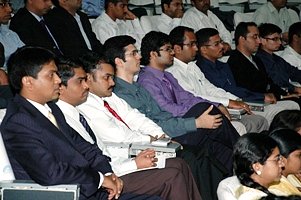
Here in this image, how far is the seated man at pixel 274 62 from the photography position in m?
5.66

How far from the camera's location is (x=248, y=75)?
528 centimetres

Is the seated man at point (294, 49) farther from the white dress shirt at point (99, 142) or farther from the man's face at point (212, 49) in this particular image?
the white dress shirt at point (99, 142)

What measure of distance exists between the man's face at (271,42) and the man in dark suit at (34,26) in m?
2.15

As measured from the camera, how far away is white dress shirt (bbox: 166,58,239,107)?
15.2 feet

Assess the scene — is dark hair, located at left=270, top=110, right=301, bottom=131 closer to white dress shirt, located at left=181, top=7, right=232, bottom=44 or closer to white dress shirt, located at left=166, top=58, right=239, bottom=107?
white dress shirt, located at left=166, top=58, right=239, bottom=107

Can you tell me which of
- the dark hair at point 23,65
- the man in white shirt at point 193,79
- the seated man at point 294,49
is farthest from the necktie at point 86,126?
the seated man at point 294,49

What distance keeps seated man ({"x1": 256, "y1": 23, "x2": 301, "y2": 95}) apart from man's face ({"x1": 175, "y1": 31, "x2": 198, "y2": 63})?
1.10 metres

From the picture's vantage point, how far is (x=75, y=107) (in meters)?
3.22

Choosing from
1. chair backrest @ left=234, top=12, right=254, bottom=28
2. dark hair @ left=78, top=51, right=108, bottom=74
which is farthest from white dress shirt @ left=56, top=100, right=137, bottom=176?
chair backrest @ left=234, top=12, right=254, bottom=28

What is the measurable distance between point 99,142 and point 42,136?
26.0 inches

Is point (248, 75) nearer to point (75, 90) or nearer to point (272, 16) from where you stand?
point (272, 16)

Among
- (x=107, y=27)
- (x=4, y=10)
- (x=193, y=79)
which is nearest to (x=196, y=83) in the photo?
(x=193, y=79)

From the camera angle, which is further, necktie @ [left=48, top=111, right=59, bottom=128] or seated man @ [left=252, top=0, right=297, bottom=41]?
seated man @ [left=252, top=0, right=297, bottom=41]

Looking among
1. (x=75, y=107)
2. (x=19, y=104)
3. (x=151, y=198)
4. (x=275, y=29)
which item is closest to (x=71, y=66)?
(x=75, y=107)
